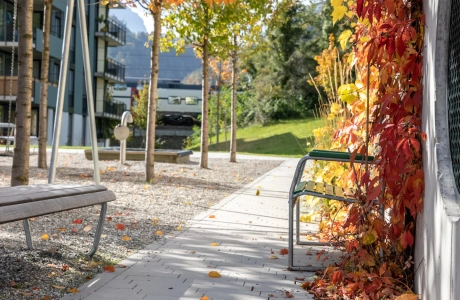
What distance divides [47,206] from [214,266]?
58.1 inches

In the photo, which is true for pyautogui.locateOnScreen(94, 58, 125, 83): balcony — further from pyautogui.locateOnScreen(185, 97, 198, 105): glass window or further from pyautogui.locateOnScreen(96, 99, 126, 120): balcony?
pyautogui.locateOnScreen(185, 97, 198, 105): glass window

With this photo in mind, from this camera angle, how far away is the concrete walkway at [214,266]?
4.25 metres

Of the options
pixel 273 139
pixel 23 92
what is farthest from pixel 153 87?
pixel 273 139

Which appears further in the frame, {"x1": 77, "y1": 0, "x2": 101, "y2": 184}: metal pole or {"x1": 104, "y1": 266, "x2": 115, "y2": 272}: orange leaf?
{"x1": 77, "y1": 0, "x2": 101, "y2": 184}: metal pole

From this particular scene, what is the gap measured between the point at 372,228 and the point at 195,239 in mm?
A: 2525

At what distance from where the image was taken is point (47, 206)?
418 centimetres

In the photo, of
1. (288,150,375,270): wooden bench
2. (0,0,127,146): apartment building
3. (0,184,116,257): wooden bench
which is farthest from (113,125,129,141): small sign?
Result: (288,150,375,270): wooden bench

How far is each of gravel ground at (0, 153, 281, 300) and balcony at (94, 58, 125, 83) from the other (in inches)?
1218

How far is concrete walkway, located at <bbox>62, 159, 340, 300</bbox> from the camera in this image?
13.9 feet

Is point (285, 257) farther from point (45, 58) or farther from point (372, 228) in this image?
point (45, 58)

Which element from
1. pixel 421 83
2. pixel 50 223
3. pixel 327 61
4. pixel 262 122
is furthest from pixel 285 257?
pixel 262 122

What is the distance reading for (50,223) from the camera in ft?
22.8

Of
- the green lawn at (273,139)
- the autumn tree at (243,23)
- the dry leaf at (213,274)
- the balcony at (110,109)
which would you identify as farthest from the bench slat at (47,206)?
the balcony at (110,109)

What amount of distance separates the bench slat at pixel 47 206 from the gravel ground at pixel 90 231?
0.48 m
